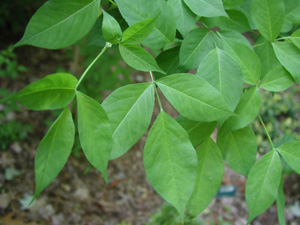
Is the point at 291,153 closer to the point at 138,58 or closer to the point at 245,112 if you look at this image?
the point at 245,112

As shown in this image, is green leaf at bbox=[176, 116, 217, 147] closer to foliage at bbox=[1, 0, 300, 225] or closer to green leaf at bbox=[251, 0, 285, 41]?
foliage at bbox=[1, 0, 300, 225]

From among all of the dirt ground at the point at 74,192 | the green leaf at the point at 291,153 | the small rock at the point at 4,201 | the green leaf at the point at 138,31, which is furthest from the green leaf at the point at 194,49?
the small rock at the point at 4,201

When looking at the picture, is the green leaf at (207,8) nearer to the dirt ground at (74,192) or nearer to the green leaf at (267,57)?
the green leaf at (267,57)

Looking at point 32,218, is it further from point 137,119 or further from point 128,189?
point 137,119

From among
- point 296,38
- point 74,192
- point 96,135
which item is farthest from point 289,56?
point 74,192

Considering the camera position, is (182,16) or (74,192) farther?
(74,192)

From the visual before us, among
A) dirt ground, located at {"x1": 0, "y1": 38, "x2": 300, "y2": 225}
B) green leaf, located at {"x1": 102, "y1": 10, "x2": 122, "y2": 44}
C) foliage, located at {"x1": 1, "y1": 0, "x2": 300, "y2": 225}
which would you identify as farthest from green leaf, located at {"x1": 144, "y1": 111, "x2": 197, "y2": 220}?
dirt ground, located at {"x1": 0, "y1": 38, "x2": 300, "y2": 225}

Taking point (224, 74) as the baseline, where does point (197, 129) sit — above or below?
below
